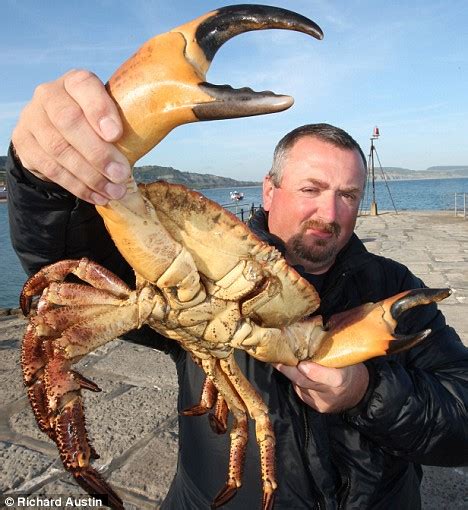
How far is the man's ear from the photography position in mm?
3238

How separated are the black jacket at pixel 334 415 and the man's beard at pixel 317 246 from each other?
0.09m

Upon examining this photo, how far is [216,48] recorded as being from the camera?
149 centimetres

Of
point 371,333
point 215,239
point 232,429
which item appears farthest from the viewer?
point 232,429

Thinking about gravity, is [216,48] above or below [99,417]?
above

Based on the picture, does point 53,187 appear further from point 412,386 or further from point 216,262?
point 412,386

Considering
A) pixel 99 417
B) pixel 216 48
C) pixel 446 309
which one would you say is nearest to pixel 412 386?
pixel 216 48

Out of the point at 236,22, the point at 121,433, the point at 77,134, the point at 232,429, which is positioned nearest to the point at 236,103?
the point at 236,22

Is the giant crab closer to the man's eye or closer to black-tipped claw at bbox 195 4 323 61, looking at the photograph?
black-tipped claw at bbox 195 4 323 61

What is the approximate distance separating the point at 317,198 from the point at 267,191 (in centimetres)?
41

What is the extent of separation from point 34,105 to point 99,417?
3.43 meters

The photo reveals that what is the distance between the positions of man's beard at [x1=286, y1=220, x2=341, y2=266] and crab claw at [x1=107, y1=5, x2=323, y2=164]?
164cm

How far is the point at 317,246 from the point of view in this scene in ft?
9.85

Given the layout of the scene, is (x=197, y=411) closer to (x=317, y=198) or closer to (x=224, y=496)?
(x=224, y=496)

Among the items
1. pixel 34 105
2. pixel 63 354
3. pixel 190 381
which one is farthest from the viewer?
pixel 190 381
